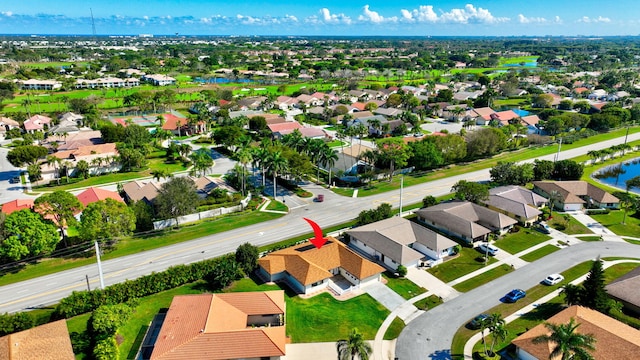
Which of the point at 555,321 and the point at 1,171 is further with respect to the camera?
the point at 1,171

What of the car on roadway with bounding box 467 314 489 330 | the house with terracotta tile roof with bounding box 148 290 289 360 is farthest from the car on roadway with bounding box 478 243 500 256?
the house with terracotta tile roof with bounding box 148 290 289 360

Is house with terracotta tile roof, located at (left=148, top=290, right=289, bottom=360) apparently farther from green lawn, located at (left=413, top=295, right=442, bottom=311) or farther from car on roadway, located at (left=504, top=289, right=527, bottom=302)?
car on roadway, located at (left=504, top=289, right=527, bottom=302)

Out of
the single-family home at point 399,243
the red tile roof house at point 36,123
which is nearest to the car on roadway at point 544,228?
the single-family home at point 399,243

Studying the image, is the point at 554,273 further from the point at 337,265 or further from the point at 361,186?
the point at 361,186

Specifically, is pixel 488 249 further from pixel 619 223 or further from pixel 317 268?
pixel 619 223

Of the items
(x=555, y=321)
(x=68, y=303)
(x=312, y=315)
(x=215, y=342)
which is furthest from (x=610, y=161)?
(x=68, y=303)

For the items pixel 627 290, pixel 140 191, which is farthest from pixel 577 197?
pixel 140 191
